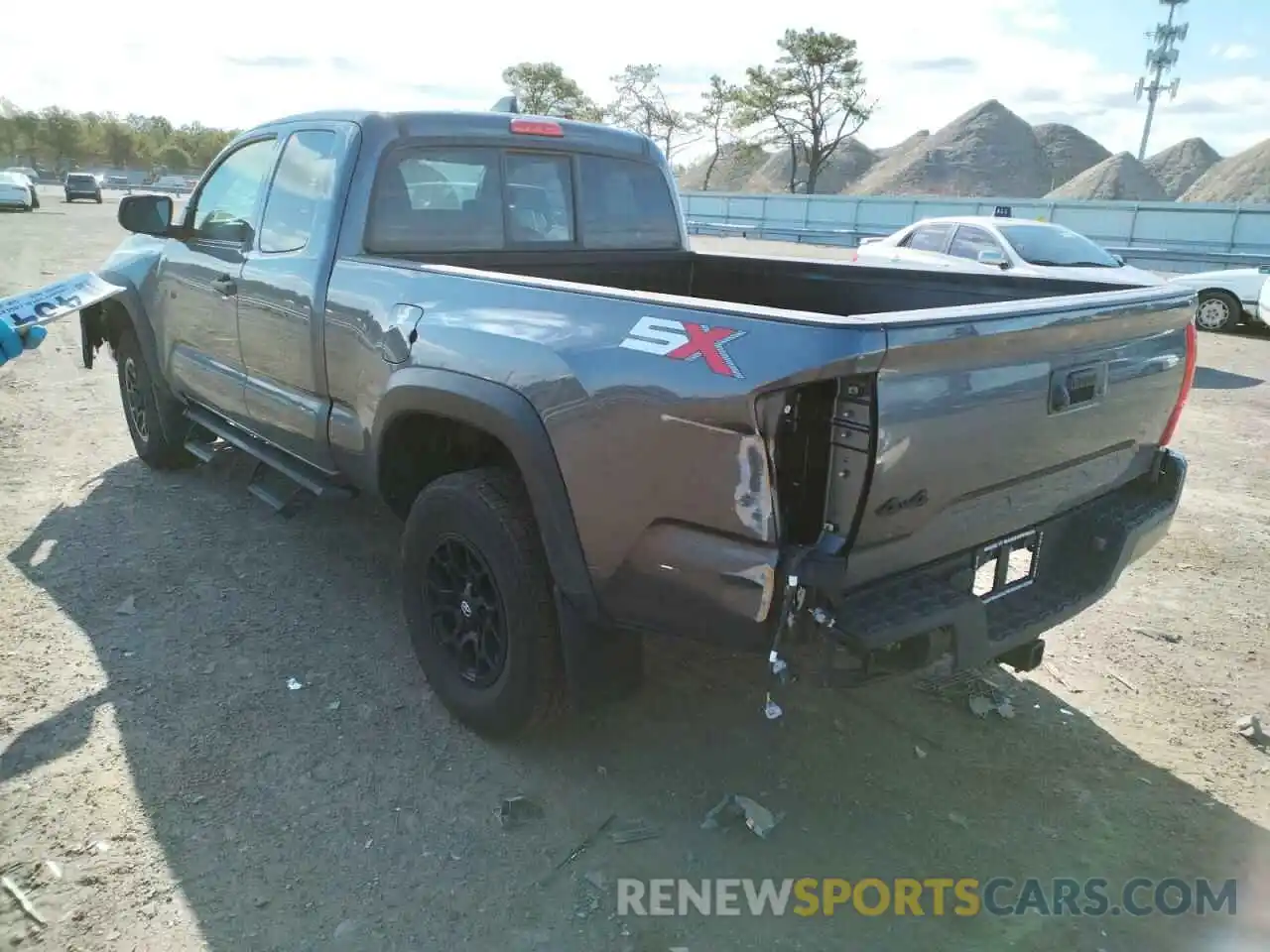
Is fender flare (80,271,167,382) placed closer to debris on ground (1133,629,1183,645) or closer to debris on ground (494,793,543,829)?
debris on ground (494,793,543,829)

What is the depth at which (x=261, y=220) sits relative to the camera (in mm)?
4070

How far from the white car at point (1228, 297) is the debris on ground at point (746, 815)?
12.7 metres

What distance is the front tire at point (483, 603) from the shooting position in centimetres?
274

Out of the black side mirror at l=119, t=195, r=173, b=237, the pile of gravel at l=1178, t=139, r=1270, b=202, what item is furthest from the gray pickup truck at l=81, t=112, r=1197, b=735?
the pile of gravel at l=1178, t=139, r=1270, b=202

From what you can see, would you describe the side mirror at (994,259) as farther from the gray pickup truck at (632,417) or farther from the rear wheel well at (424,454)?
the rear wheel well at (424,454)

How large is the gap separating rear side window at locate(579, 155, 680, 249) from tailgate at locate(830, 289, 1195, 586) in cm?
232

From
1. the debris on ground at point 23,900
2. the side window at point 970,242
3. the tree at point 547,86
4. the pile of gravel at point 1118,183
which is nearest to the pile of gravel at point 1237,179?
the pile of gravel at point 1118,183

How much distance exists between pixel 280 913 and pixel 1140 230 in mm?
24930

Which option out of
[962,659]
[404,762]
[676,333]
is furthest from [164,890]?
[962,659]

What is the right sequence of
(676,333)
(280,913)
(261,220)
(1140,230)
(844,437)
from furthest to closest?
(1140,230), (261,220), (280,913), (676,333), (844,437)

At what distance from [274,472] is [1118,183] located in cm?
6938

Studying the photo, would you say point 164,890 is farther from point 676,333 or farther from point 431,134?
point 431,134

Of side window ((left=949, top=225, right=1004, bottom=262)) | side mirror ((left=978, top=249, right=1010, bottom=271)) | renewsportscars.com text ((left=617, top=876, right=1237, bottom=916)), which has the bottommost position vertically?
renewsportscars.com text ((left=617, top=876, right=1237, bottom=916))

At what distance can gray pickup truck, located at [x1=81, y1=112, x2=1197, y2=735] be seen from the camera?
2.12 meters
